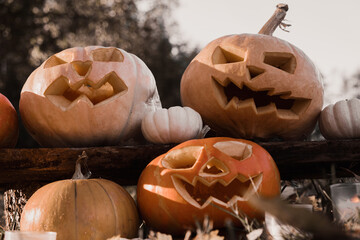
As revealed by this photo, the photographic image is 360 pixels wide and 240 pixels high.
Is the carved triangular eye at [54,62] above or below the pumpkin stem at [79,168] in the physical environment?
above

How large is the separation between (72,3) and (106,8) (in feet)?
2.29

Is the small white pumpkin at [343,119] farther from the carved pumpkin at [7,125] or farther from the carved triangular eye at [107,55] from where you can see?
the carved pumpkin at [7,125]

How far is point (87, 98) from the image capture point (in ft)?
7.31

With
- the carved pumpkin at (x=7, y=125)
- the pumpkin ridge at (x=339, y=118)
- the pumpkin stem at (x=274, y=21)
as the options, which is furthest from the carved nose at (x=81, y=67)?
the pumpkin ridge at (x=339, y=118)

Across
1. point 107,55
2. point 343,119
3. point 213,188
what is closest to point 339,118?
point 343,119

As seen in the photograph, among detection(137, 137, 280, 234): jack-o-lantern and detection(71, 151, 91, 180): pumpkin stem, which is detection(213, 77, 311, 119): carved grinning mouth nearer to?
detection(137, 137, 280, 234): jack-o-lantern

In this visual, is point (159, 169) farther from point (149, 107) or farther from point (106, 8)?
point (106, 8)

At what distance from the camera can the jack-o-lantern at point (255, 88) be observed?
7.48ft

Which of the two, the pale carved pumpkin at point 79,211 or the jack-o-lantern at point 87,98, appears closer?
the pale carved pumpkin at point 79,211

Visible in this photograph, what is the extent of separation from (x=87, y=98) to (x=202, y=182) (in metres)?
0.85

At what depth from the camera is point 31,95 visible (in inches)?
90.8

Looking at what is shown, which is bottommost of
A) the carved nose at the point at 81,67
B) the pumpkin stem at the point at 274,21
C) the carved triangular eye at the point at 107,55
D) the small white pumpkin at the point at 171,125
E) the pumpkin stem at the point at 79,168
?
the pumpkin stem at the point at 79,168

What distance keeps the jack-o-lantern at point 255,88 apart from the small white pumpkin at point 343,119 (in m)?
0.11

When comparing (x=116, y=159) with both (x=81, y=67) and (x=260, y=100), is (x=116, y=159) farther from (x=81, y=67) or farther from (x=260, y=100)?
(x=260, y=100)
